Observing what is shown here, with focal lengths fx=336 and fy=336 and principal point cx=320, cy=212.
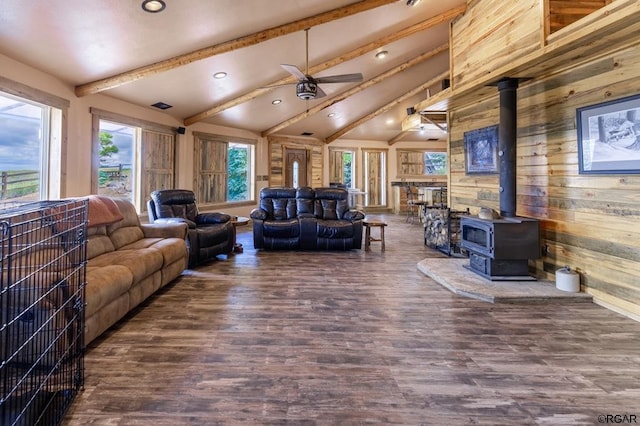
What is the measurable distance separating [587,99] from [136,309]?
15.4 feet

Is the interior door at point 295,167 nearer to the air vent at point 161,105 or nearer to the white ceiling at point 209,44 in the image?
the white ceiling at point 209,44

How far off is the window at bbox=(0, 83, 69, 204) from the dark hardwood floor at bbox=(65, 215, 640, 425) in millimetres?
2278

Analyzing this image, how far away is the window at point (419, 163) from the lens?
12.1 m

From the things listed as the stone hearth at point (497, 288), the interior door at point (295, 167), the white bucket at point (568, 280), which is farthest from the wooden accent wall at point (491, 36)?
the interior door at point (295, 167)

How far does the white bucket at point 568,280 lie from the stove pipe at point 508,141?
0.76m

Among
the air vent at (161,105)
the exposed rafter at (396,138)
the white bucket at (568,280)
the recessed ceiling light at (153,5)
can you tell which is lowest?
the white bucket at (568,280)

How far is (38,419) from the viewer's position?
1.54 meters

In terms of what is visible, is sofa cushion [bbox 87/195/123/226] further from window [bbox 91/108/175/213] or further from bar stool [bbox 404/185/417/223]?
bar stool [bbox 404/185/417/223]

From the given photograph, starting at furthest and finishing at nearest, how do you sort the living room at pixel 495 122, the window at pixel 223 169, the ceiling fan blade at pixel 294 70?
1. the window at pixel 223 169
2. the ceiling fan blade at pixel 294 70
3. the living room at pixel 495 122

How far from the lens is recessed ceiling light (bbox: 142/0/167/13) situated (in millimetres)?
3207

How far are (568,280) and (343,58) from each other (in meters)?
4.67

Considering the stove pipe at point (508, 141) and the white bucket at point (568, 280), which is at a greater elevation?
the stove pipe at point (508, 141)

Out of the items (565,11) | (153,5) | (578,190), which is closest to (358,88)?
(565,11)

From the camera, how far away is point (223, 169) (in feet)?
26.9
